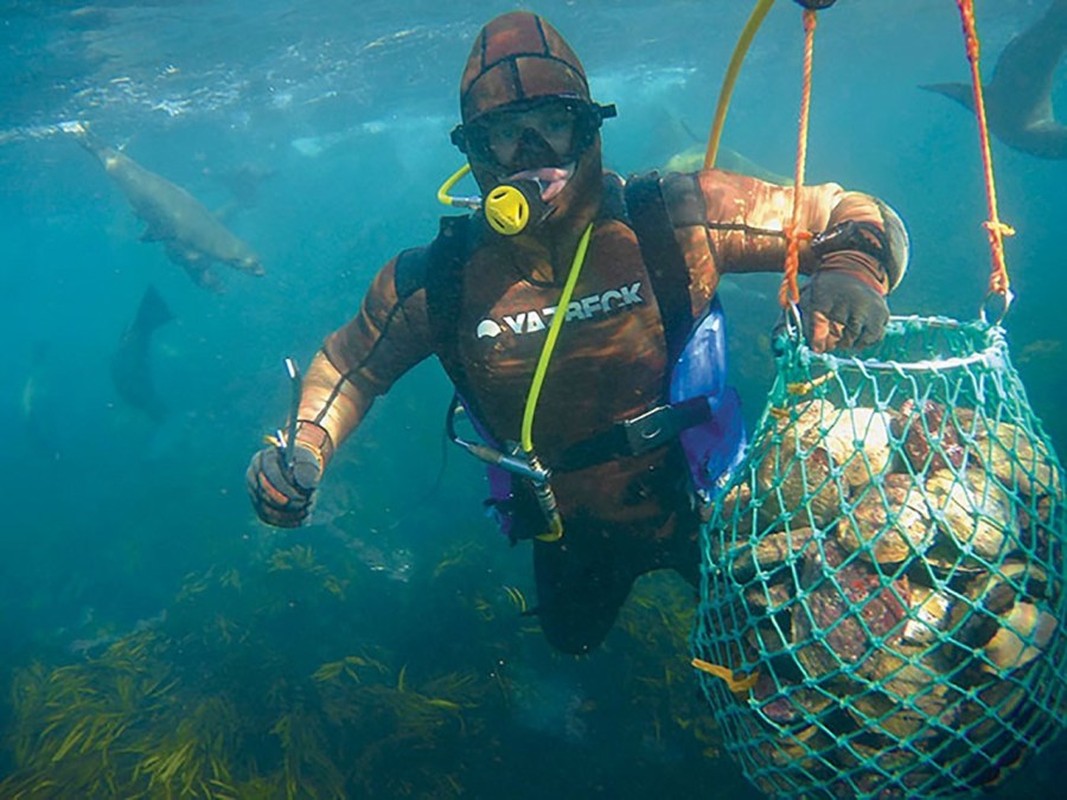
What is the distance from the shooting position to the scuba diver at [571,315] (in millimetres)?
3098

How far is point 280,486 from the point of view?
3.11m

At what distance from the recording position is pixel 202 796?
20.5ft

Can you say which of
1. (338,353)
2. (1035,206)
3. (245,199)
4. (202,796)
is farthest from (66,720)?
(1035,206)

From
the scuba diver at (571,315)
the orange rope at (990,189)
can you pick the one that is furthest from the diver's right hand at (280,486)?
the orange rope at (990,189)

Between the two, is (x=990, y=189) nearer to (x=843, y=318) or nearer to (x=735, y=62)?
(x=843, y=318)

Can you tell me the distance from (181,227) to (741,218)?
17.6 metres

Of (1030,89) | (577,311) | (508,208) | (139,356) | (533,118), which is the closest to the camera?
(508,208)

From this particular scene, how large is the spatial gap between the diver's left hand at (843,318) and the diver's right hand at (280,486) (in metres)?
2.39

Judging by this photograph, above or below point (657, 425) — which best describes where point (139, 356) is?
below

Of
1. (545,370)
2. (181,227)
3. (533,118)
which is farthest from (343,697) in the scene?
(181,227)

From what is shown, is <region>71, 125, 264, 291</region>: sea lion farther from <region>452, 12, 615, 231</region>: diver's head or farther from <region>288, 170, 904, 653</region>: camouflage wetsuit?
<region>452, 12, 615, 231</region>: diver's head

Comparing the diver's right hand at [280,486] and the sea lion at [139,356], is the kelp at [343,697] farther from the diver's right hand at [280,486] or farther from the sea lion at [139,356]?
the sea lion at [139,356]

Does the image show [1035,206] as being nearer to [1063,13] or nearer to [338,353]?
[1063,13]

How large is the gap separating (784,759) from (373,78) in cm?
3001
